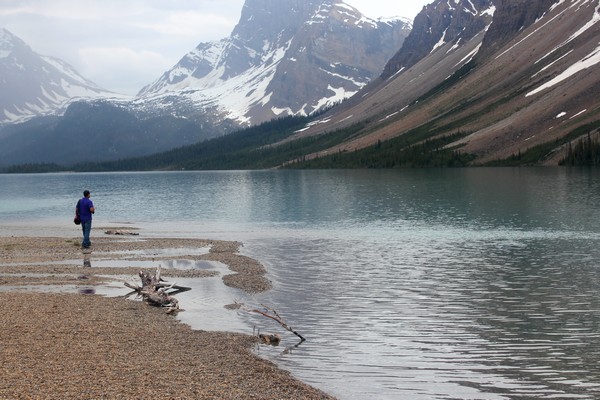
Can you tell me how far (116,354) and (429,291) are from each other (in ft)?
66.6

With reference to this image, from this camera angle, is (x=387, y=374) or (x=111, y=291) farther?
(x=111, y=291)

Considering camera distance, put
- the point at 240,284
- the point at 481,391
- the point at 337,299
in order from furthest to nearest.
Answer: the point at 240,284
the point at 337,299
the point at 481,391

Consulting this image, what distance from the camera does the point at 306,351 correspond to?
93.5ft

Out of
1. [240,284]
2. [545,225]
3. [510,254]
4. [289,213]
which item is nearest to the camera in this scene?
[240,284]

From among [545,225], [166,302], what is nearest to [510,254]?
[545,225]

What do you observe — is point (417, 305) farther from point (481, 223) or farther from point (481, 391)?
point (481, 223)

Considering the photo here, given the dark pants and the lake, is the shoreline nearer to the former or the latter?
the lake

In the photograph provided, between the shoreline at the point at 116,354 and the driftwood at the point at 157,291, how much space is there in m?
0.58

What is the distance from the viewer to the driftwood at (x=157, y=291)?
119ft

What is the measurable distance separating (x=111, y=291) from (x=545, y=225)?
4687cm

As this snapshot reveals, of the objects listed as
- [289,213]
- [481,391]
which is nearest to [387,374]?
[481,391]

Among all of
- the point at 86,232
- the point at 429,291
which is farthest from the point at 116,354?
the point at 86,232

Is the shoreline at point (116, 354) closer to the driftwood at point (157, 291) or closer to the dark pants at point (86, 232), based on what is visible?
the driftwood at point (157, 291)

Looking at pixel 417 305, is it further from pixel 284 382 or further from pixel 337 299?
pixel 284 382
